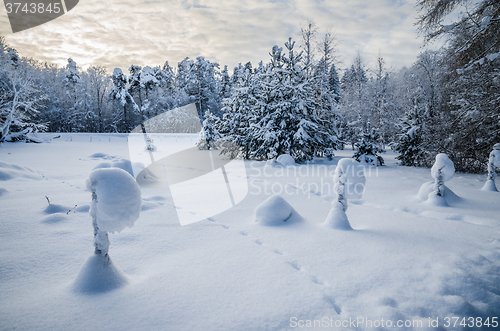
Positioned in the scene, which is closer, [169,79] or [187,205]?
[187,205]

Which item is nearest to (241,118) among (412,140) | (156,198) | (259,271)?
(412,140)

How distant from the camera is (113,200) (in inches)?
83.7

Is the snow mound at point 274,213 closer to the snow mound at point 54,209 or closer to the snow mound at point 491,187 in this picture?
the snow mound at point 54,209

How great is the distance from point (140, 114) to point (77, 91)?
12529 mm

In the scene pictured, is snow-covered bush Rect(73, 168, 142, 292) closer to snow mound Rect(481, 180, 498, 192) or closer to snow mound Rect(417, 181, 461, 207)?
snow mound Rect(417, 181, 461, 207)

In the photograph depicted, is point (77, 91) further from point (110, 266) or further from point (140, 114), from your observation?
point (110, 266)

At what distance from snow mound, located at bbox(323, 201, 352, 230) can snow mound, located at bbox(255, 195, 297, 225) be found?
70cm

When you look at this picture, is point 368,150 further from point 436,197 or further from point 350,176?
point 350,176

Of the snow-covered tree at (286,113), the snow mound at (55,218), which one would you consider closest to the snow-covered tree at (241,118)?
the snow-covered tree at (286,113)

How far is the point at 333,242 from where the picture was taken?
3.35 metres

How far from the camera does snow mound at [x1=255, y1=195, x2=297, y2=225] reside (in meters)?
4.14

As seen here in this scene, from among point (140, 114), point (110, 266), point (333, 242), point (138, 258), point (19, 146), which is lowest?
point (333, 242)

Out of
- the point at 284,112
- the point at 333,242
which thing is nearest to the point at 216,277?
the point at 333,242

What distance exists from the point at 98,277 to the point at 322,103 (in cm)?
1646
